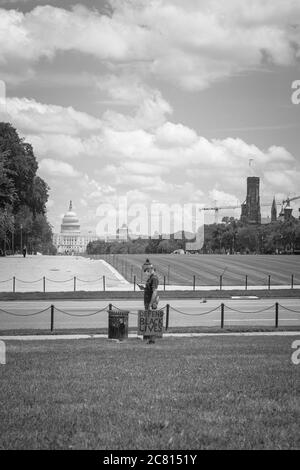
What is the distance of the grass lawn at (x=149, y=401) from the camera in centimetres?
664

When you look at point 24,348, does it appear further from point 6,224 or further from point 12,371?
point 6,224

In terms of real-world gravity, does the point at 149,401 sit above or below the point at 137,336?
above

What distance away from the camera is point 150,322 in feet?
56.0

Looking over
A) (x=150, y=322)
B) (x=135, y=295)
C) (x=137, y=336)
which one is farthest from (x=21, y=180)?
(x=150, y=322)

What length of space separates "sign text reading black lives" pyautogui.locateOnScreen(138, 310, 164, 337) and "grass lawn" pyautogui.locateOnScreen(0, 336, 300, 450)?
12.2 feet

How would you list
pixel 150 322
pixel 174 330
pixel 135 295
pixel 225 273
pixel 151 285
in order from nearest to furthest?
pixel 150 322
pixel 151 285
pixel 174 330
pixel 135 295
pixel 225 273

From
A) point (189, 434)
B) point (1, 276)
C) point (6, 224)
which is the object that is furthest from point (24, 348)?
point (1, 276)

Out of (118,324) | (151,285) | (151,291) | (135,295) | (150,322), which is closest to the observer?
(150,322)

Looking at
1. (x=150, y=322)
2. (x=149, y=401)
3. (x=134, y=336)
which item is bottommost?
(x=134, y=336)

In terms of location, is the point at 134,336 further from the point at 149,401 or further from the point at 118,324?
the point at 149,401

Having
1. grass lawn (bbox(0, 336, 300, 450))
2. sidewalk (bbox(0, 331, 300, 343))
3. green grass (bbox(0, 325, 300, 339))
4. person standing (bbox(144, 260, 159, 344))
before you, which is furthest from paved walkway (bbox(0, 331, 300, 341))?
grass lawn (bbox(0, 336, 300, 450))

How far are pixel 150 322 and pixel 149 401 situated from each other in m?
8.84

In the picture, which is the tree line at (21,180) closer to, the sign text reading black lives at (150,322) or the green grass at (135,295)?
the green grass at (135,295)
